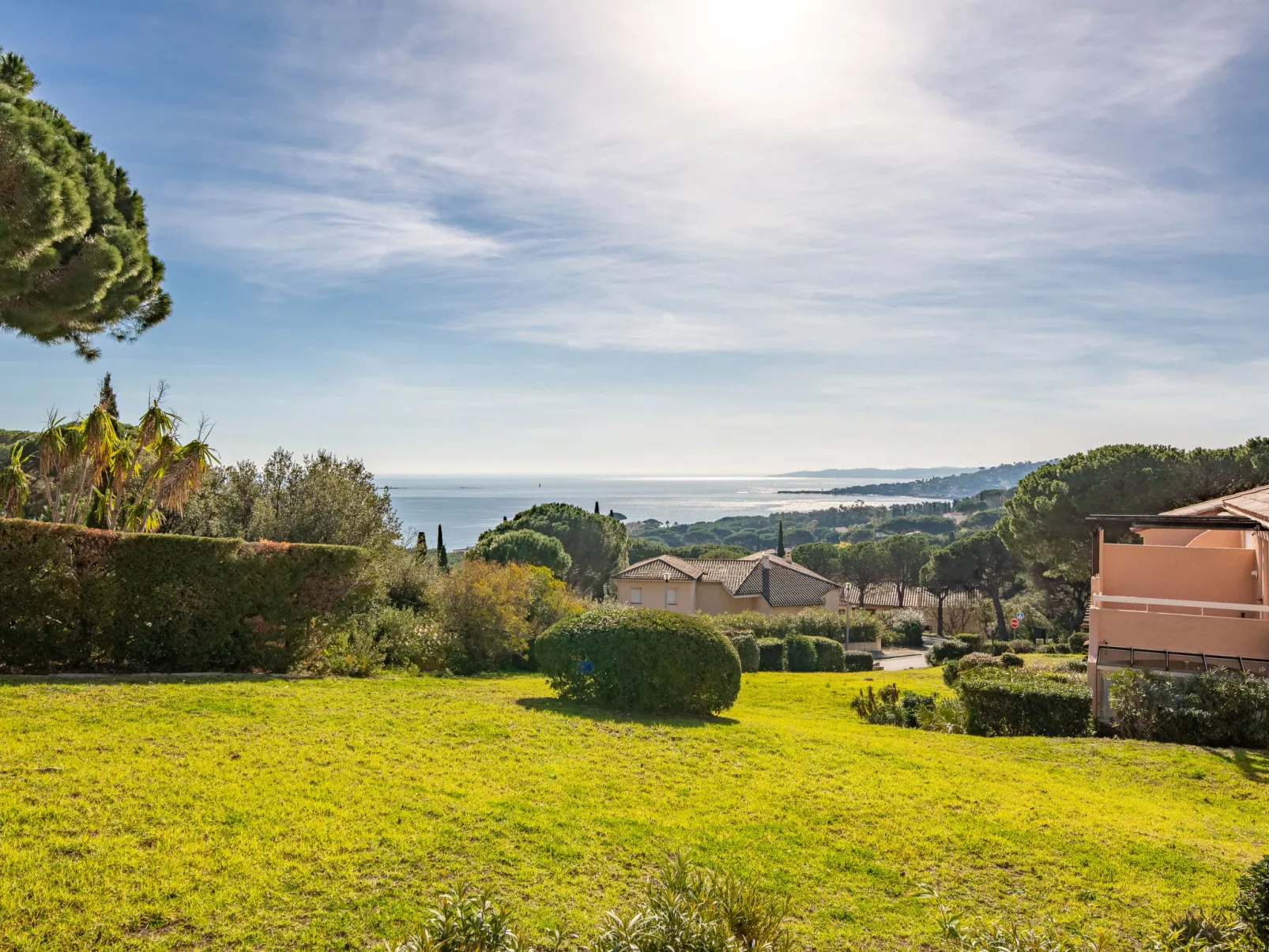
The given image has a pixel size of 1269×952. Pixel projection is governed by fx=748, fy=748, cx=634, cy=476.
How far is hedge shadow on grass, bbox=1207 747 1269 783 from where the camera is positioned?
9.20m

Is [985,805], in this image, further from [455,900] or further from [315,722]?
[315,722]

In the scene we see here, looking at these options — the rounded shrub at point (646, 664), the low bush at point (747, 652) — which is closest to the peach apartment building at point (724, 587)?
the low bush at point (747, 652)

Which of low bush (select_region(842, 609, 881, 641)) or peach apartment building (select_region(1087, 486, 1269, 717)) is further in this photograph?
low bush (select_region(842, 609, 881, 641))

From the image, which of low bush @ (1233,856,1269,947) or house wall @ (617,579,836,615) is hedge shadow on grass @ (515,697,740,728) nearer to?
low bush @ (1233,856,1269,947)

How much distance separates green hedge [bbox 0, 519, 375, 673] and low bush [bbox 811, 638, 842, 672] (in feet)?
68.9

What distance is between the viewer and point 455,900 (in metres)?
4.29

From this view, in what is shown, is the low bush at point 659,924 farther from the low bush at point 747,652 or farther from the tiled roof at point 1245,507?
the low bush at point 747,652

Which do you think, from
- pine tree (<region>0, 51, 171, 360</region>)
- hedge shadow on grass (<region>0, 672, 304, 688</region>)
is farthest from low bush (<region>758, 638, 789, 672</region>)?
pine tree (<region>0, 51, 171, 360</region>)

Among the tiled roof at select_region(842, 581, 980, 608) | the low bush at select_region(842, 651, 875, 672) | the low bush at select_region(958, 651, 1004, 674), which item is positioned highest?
the low bush at select_region(958, 651, 1004, 674)

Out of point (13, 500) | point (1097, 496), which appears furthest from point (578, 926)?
point (1097, 496)

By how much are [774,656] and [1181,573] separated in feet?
49.6

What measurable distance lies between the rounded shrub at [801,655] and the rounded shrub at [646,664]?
18.4 metres

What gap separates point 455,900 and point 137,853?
2172 millimetres

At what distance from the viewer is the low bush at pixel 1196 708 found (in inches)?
420
